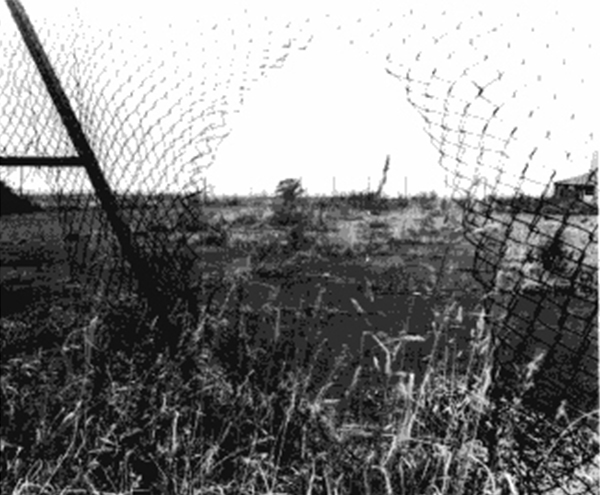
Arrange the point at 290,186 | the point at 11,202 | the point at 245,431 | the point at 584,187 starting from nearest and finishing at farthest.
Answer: the point at 584,187, the point at 245,431, the point at 11,202, the point at 290,186

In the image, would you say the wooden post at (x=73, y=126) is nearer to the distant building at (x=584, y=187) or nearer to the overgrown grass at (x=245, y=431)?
the overgrown grass at (x=245, y=431)

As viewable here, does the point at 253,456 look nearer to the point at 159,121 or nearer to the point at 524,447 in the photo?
the point at 524,447

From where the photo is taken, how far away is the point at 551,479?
2.88m

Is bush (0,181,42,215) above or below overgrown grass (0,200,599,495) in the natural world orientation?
above

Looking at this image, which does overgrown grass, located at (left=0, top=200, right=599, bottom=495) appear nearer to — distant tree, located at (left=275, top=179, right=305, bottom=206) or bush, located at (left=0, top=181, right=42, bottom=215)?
bush, located at (left=0, top=181, right=42, bottom=215)

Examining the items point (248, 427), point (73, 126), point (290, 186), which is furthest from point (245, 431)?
point (290, 186)

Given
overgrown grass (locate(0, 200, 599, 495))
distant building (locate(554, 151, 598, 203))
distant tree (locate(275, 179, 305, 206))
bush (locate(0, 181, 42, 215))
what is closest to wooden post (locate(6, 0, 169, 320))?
overgrown grass (locate(0, 200, 599, 495))

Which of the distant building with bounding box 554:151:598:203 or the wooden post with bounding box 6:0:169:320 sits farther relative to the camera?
the wooden post with bounding box 6:0:169:320

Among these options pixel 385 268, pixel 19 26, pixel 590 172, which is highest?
pixel 19 26

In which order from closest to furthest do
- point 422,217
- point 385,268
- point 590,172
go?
point 590,172 < point 385,268 < point 422,217

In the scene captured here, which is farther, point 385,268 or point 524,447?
point 385,268

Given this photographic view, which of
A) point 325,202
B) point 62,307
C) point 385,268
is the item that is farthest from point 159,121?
point 325,202

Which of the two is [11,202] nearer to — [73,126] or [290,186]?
[73,126]

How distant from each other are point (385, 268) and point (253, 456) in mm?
7435
